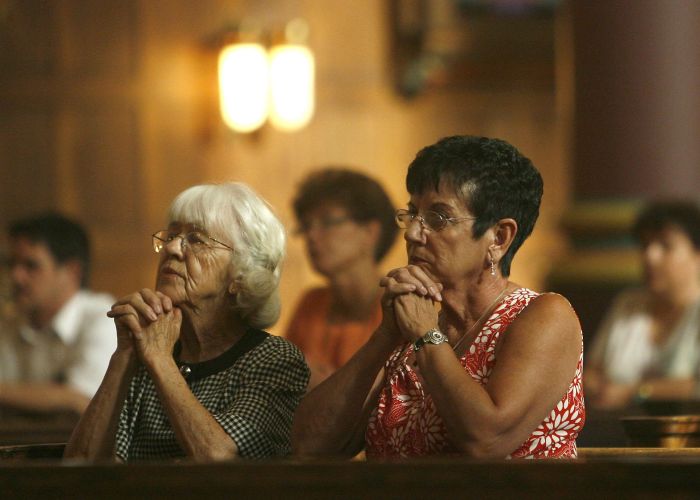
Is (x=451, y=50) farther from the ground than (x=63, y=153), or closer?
farther from the ground

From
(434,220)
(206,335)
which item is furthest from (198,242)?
(434,220)

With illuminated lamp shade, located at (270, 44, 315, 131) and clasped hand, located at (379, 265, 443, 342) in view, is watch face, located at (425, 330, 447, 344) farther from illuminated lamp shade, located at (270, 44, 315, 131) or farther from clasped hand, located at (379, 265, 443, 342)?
illuminated lamp shade, located at (270, 44, 315, 131)

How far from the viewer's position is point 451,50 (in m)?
8.37

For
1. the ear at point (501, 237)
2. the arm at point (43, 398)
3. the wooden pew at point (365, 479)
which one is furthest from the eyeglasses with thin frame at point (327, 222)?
the wooden pew at point (365, 479)

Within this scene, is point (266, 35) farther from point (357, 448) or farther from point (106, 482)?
point (106, 482)

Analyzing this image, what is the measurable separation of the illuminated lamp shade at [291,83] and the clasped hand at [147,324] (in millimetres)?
5121

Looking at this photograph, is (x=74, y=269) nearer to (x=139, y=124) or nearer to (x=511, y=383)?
(x=139, y=124)

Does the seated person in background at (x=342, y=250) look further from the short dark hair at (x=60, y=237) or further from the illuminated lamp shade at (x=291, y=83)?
the illuminated lamp shade at (x=291, y=83)

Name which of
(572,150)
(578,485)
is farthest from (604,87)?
(578,485)

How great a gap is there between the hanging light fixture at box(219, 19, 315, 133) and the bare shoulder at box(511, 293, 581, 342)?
5437 mm

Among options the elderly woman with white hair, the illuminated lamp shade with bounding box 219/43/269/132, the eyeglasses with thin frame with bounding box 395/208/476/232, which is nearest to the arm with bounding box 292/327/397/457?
the elderly woman with white hair

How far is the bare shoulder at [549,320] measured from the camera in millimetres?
2375

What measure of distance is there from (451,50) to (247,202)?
570 cm

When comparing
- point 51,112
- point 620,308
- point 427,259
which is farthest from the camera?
point 51,112
